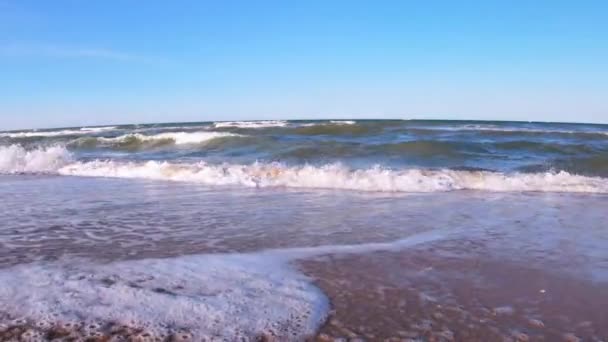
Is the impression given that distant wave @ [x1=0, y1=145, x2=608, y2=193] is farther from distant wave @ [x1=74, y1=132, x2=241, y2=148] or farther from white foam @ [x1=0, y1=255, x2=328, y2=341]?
distant wave @ [x1=74, y1=132, x2=241, y2=148]

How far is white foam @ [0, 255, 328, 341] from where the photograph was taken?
2414 mm

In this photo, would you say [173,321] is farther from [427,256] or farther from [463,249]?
[463,249]

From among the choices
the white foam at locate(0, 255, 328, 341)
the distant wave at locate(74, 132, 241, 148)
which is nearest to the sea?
the white foam at locate(0, 255, 328, 341)

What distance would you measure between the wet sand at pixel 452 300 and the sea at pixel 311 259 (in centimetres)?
1

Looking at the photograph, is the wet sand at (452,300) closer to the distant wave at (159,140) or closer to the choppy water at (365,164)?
the choppy water at (365,164)

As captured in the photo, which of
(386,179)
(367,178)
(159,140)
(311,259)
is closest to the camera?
(311,259)

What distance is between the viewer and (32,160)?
38.7ft

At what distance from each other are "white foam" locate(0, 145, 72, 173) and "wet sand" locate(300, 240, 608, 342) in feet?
31.1

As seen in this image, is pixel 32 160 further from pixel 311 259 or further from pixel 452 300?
pixel 452 300

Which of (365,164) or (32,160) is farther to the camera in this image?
(32,160)

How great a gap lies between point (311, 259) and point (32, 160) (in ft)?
33.4

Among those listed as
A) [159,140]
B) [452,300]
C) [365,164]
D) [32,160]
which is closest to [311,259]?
[452,300]

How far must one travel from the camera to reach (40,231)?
4.44 meters

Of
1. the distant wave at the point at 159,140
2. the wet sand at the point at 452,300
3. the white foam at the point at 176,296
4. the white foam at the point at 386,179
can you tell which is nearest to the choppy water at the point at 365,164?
the white foam at the point at 386,179
